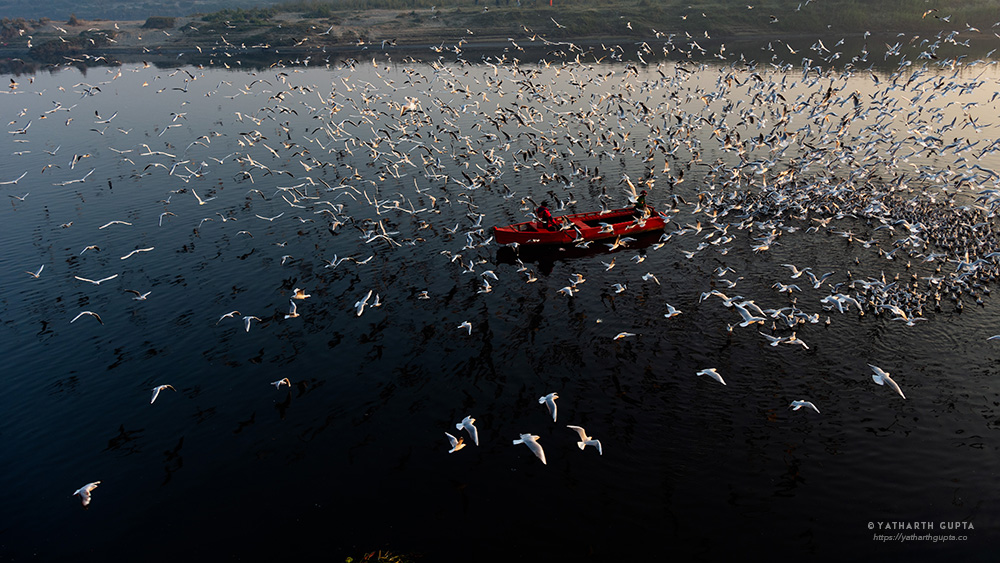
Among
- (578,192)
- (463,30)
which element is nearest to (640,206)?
(578,192)

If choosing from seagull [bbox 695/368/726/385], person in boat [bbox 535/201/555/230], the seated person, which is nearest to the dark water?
seagull [bbox 695/368/726/385]

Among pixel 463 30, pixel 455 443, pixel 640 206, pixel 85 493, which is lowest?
pixel 85 493

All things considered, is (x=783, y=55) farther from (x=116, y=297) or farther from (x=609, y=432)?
(x=116, y=297)

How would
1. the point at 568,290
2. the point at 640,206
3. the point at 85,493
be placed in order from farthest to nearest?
the point at 640,206, the point at 568,290, the point at 85,493

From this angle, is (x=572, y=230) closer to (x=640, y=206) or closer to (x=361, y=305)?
(x=640, y=206)

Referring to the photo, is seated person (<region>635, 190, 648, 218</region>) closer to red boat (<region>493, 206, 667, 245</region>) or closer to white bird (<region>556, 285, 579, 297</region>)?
red boat (<region>493, 206, 667, 245</region>)

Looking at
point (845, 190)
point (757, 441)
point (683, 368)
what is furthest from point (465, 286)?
point (845, 190)
